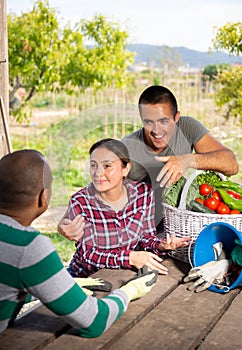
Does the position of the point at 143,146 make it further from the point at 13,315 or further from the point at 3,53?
the point at 3,53

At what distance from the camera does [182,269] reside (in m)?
2.13

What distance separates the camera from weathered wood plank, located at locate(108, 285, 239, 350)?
1494mm

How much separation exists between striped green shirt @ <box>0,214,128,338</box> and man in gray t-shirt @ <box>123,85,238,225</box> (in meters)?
0.86

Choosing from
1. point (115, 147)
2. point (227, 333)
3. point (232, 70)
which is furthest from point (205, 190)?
point (232, 70)

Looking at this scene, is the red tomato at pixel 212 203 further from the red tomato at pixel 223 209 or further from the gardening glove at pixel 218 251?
the gardening glove at pixel 218 251

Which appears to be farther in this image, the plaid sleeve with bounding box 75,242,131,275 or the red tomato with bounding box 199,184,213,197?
the red tomato with bounding box 199,184,213,197

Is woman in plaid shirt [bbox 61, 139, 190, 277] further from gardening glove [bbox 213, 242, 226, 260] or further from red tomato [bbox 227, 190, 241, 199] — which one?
red tomato [bbox 227, 190, 241, 199]

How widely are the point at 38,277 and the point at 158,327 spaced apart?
0.42 meters

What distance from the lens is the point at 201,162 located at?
2.39 meters

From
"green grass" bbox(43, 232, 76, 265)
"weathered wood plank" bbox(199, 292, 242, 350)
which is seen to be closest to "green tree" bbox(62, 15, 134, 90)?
"green grass" bbox(43, 232, 76, 265)

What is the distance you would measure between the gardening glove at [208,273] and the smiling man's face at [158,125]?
0.62 metres

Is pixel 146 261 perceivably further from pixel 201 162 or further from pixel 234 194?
pixel 201 162

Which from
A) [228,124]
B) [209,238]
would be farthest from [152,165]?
[228,124]

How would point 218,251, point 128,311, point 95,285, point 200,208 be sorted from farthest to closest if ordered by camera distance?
point 200,208 < point 218,251 < point 95,285 < point 128,311
